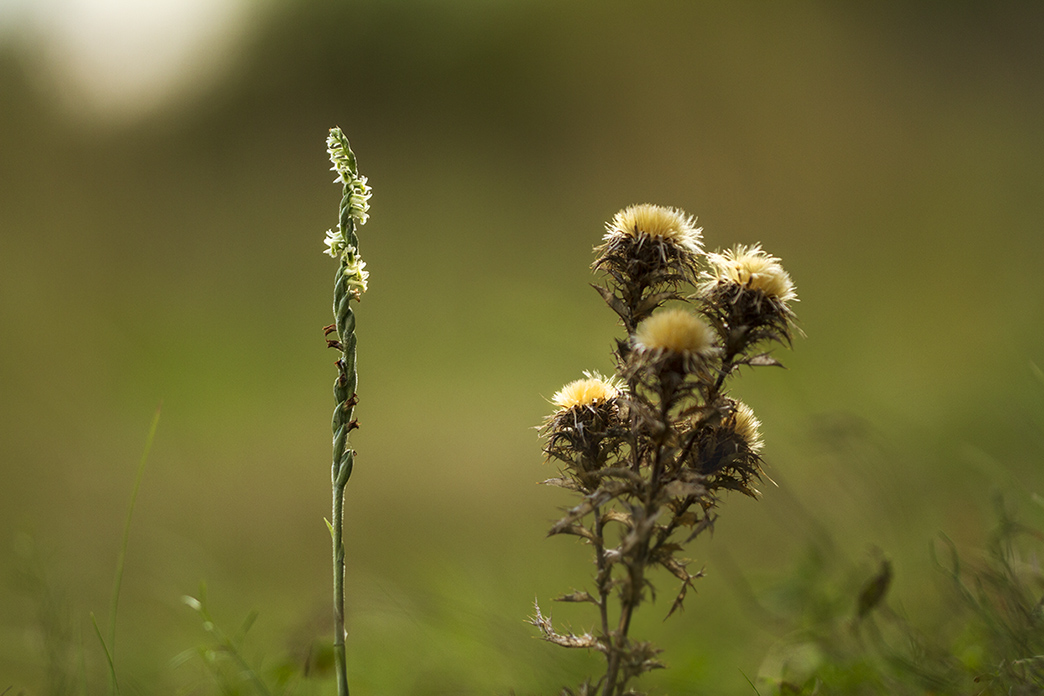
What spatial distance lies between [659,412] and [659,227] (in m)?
0.19

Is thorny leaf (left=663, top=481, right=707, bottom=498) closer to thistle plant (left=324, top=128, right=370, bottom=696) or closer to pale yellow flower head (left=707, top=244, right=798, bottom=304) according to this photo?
pale yellow flower head (left=707, top=244, right=798, bottom=304)

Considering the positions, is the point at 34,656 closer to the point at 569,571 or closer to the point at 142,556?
the point at 142,556

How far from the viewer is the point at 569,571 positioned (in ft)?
6.95

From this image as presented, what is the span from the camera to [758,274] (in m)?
0.73

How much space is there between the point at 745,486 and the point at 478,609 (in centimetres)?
112

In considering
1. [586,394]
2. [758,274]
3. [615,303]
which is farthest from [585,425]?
[758,274]

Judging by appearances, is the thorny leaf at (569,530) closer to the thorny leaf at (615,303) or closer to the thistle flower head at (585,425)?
the thistle flower head at (585,425)

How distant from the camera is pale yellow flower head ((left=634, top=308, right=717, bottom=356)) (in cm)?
68

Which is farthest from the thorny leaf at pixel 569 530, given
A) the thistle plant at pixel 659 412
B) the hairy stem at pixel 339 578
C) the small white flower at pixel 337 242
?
the small white flower at pixel 337 242

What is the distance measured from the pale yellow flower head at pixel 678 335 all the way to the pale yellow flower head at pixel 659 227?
11cm

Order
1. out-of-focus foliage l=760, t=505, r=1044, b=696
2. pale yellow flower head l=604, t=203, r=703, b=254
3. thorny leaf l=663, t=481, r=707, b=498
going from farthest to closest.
A: out-of-focus foliage l=760, t=505, r=1044, b=696 < pale yellow flower head l=604, t=203, r=703, b=254 < thorny leaf l=663, t=481, r=707, b=498

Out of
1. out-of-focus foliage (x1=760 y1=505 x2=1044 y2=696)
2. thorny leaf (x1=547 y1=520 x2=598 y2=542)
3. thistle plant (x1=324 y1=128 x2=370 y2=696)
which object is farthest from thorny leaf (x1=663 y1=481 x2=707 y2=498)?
out-of-focus foliage (x1=760 y1=505 x2=1044 y2=696)

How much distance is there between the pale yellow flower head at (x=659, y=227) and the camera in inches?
30.0

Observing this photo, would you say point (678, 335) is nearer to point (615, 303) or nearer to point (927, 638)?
point (615, 303)
